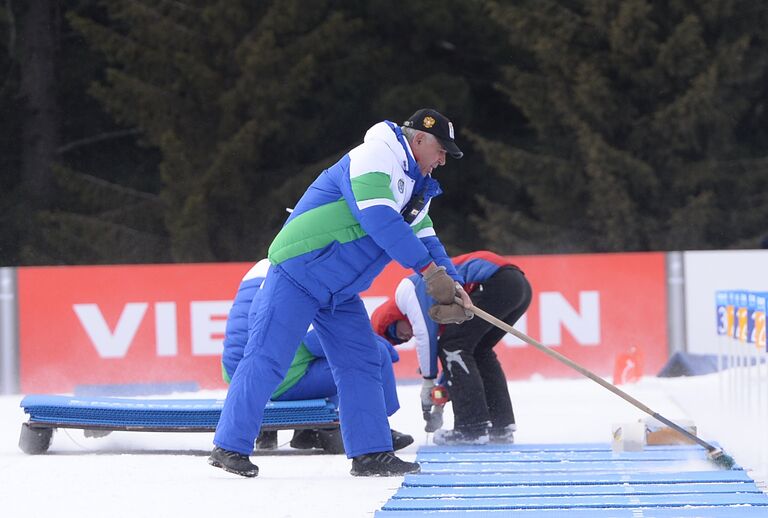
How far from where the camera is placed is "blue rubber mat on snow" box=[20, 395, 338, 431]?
6836 millimetres

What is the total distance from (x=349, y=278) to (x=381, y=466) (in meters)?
0.89

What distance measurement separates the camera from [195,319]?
10.9 meters

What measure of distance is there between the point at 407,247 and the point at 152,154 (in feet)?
62.9

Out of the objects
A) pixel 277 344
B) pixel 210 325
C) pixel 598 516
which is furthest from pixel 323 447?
pixel 210 325

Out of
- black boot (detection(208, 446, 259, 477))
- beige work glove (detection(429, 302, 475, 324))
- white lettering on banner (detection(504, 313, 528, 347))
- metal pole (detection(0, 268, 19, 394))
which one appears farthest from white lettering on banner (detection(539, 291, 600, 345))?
black boot (detection(208, 446, 259, 477))

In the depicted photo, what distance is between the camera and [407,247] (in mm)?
5738

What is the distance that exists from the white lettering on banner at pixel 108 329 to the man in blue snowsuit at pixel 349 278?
4.97 meters

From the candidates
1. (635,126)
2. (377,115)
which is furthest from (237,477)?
(377,115)

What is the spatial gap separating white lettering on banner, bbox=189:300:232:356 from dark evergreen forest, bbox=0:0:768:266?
10.1 metres

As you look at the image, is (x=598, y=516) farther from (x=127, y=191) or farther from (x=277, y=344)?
(x=127, y=191)

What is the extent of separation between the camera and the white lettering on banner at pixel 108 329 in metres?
10.8

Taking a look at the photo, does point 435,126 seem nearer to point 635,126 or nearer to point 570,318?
point 570,318

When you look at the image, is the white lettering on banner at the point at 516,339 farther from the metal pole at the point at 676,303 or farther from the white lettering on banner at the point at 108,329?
the white lettering on banner at the point at 108,329

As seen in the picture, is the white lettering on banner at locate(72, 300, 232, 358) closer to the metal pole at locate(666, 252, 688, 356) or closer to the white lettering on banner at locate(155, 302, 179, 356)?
the white lettering on banner at locate(155, 302, 179, 356)
